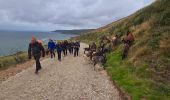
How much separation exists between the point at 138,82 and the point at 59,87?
4.29 meters

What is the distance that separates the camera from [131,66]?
2033cm

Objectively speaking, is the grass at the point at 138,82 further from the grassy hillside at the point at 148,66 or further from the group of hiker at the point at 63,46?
the group of hiker at the point at 63,46

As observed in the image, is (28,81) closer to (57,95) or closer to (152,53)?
(57,95)

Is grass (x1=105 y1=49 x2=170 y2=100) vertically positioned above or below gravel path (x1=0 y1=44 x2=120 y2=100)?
above

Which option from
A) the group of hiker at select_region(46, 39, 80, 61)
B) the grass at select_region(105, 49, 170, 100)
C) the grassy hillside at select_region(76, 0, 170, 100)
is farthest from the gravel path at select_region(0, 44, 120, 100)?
the group of hiker at select_region(46, 39, 80, 61)

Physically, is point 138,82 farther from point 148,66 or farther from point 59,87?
point 59,87

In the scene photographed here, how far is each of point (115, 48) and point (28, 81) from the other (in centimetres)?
1531

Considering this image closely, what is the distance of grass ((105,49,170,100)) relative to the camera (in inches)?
558

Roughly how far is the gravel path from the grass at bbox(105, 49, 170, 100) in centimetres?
67

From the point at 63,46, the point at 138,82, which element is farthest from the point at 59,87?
the point at 63,46

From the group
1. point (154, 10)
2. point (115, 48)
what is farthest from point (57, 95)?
point (154, 10)

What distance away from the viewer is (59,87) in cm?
1644

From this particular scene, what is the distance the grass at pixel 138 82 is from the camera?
14175 millimetres

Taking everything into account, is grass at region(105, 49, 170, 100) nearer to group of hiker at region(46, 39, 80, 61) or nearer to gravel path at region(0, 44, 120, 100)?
gravel path at region(0, 44, 120, 100)
